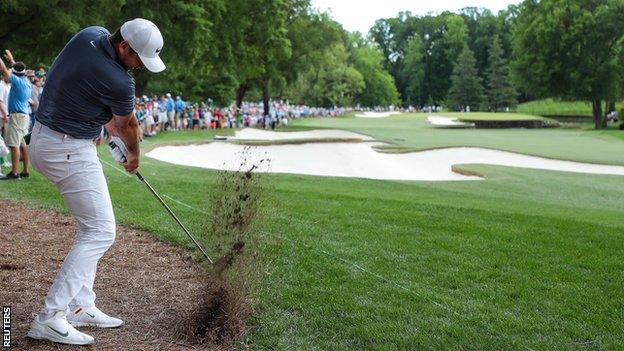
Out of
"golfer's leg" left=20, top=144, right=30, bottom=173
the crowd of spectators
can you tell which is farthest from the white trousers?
the crowd of spectators

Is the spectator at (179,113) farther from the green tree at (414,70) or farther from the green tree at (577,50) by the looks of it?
the green tree at (414,70)

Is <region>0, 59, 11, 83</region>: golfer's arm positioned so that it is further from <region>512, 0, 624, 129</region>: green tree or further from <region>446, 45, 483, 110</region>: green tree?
<region>446, 45, 483, 110</region>: green tree

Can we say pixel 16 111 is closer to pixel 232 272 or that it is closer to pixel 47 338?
pixel 47 338

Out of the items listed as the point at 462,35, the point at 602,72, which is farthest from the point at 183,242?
the point at 462,35

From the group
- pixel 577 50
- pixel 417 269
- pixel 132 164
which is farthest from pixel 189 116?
pixel 577 50

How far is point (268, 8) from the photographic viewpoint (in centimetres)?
4112

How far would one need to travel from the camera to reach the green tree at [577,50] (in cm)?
6969

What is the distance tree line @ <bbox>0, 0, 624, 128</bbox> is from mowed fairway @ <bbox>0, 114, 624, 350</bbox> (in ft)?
49.0

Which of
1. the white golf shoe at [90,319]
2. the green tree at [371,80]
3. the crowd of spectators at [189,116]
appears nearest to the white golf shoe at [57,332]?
the white golf shoe at [90,319]

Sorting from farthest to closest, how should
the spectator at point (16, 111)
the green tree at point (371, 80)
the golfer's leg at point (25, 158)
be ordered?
the green tree at point (371, 80)
the golfer's leg at point (25, 158)
the spectator at point (16, 111)

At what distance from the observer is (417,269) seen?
7.19 m

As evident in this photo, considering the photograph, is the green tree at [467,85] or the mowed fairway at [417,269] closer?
the mowed fairway at [417,269]

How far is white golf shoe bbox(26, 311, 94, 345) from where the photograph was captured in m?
4.70

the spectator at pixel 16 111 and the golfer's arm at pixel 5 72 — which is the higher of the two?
the golfer's arm at pixel 5 72
